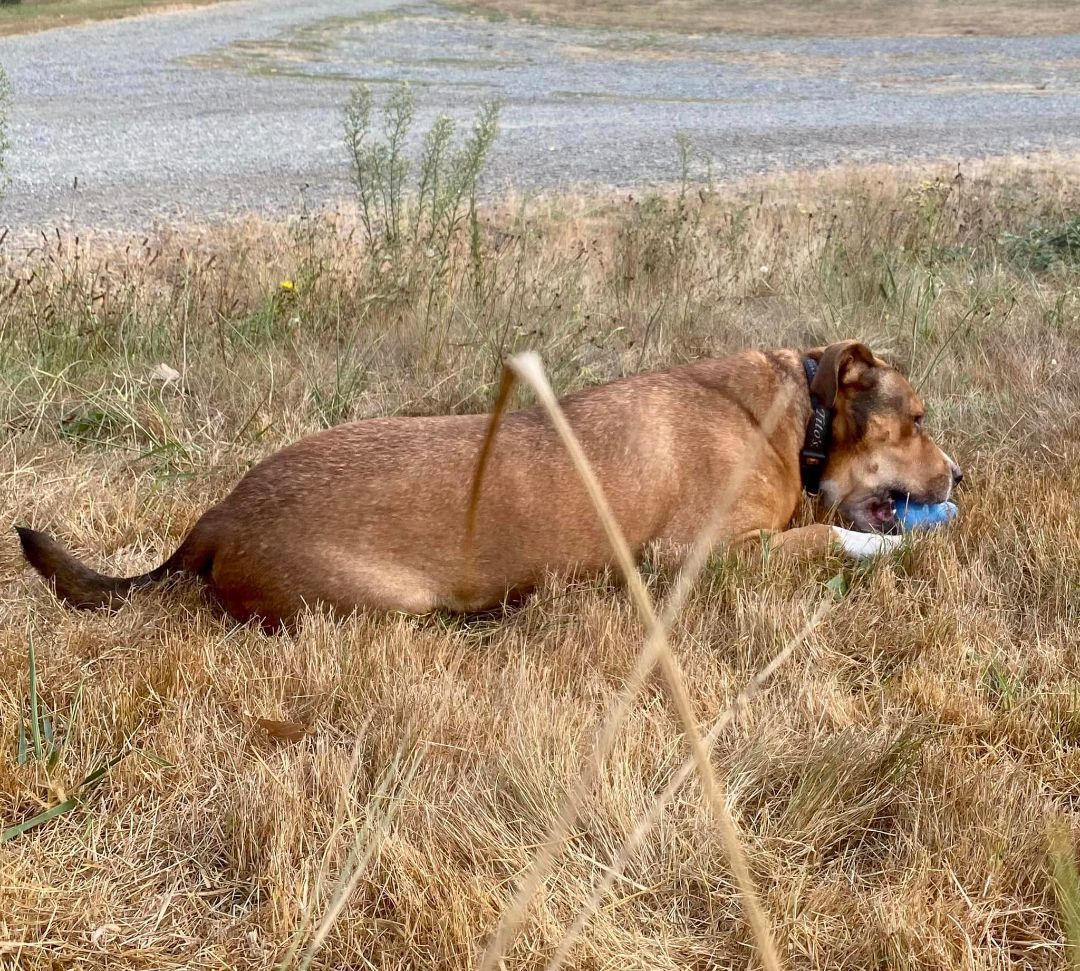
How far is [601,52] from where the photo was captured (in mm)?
25250

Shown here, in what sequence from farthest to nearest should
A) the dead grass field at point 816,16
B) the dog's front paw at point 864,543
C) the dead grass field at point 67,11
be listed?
the dead grass field at point 816,16 → the dead grass field at point 67,11 → the dog's front paw at point 864,543

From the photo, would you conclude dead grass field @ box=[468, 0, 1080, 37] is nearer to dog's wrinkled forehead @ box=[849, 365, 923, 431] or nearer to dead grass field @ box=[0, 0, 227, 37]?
dead grass field @ box=[0, 0, 227, 37]

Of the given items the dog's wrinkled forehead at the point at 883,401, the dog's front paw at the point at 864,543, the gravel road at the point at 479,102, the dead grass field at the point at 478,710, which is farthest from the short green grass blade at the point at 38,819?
the gravel road at the point at 479,102

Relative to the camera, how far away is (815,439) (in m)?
4.21

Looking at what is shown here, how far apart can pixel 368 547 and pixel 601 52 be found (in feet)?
80.0

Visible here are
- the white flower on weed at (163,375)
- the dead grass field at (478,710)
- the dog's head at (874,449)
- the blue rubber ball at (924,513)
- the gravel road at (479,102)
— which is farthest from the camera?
the gravel road at (479,102)

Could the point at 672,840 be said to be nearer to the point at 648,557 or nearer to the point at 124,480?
the point at 648,557

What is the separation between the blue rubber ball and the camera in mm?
4051

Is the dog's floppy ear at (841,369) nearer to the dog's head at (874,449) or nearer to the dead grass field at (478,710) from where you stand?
the dog's head at (874,449)

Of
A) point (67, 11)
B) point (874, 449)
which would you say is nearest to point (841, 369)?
point (874, 449)

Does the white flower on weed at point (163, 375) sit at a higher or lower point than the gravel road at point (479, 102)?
lower

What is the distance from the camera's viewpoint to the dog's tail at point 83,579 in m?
3.29

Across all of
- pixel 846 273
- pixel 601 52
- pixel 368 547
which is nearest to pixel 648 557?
pixel 368 547

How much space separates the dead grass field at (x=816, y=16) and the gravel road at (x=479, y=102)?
295 centimetres
